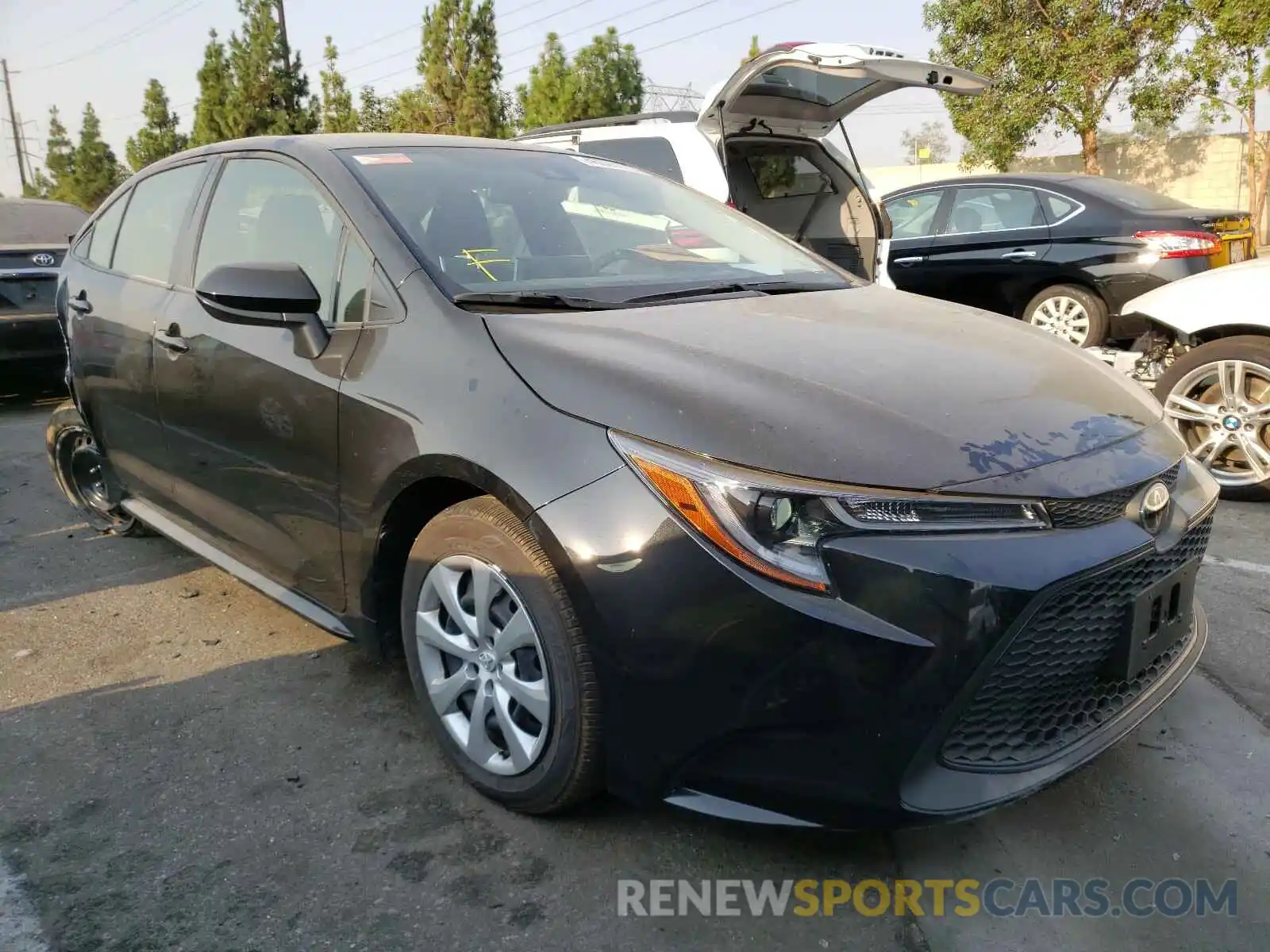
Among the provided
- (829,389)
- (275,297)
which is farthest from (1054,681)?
(275,297)

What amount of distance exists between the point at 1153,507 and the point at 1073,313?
5.84m

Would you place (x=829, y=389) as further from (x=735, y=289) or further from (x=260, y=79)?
(x=260, y=79)

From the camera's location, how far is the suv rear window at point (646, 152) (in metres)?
5.74

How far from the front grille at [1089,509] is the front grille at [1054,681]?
10 centimetres

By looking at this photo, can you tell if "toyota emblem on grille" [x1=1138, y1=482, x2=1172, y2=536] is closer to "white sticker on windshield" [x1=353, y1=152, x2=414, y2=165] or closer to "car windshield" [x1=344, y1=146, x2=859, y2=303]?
"car windshield" [x1=344, y1=146, x2=859, y2=303]

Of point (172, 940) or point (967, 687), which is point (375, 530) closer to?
point (172, 940)

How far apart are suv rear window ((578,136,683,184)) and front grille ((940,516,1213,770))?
13.8 ft

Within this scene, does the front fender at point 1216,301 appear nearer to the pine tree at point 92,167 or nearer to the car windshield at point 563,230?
the car windshield at point 563,230

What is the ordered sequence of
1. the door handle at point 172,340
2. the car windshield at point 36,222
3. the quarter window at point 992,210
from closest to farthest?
the door handle at point 172,340 → the quarter window at point 992,210 → the car windshield at point 36,222

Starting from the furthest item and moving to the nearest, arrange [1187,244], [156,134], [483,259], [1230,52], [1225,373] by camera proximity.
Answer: [156,134]
[1230,52]
[1187,244]
[1225,373]
[483,259]

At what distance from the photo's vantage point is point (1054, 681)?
1905 millimetres

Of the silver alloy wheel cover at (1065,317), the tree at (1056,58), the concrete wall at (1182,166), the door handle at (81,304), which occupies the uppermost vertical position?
the tree at (1056,58)

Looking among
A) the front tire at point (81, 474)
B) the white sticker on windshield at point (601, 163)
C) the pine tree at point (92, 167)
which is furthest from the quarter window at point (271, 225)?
the pine tree at point (92, 167)

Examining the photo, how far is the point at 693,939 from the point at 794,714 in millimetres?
511
